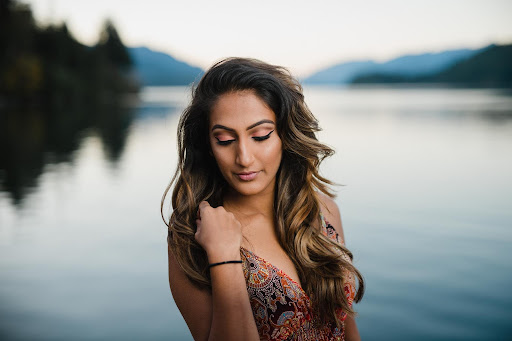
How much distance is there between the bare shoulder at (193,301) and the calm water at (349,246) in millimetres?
1021

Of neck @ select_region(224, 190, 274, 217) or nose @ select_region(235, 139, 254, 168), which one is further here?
neck @ select_region(224, 190, 274, 217)

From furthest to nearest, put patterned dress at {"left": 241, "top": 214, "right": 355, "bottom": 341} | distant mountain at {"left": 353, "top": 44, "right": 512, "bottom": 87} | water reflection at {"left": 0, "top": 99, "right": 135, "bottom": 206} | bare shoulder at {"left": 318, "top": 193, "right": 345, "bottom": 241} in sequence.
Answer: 1. distant mountain at {"left": 353, "top": 44, "right": 512, "bottom": 87}
2. water reflection at {"left": 0, "top": 99, "right": 135, "bottom": 206}
3. bare shoulder at {"left": 318, "top": 193, "right": 345, "bottom": 241}
4. patterned dress at {"left": 241, "top": 214, "right": 355, "bottom": 341}

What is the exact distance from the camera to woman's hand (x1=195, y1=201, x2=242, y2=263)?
211 cm

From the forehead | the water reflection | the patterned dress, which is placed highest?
the forehead

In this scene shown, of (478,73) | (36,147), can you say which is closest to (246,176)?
(36,147)

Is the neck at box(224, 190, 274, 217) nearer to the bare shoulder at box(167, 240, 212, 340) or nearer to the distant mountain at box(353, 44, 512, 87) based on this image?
the bare shoulder at box(167, 240, 212, 340)

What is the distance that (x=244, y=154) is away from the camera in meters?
2.34

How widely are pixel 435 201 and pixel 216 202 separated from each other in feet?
29.2

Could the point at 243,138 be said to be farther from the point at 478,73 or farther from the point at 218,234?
the point at 478,73

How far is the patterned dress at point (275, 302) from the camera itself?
7.61 ft

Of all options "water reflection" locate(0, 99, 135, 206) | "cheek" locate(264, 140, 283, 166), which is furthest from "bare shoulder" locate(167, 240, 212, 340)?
"water reflection" locate(0, 99, 135, 206)

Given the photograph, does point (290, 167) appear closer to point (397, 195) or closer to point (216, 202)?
point (216, 202)

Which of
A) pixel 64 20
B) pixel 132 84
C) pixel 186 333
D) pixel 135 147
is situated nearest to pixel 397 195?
pixel 186 333

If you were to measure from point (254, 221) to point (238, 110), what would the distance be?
0.59m
